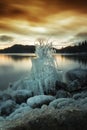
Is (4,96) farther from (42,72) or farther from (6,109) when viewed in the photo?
(42,72)

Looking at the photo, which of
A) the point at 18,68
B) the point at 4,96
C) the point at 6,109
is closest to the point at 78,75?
the point at 4,96

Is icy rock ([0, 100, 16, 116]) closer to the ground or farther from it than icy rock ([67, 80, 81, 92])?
farther from it

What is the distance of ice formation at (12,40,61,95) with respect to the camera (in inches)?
701

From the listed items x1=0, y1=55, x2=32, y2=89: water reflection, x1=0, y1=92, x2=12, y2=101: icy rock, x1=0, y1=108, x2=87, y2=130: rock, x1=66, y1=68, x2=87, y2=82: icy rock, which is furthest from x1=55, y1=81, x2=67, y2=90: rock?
x1=0, y1=108, x2=87, y2=130: rock

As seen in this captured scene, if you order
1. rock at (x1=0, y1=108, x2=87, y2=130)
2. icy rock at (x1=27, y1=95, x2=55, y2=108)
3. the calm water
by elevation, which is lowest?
the calm water

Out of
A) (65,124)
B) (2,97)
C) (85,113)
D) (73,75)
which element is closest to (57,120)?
(65,124)

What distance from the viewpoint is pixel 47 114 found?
244 inches

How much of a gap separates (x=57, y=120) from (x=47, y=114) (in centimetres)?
27

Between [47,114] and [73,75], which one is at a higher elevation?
[47,114]

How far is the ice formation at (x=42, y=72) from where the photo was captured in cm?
1781

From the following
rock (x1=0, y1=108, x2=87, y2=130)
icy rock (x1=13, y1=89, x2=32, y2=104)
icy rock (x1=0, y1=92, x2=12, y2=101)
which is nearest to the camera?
rock (x1=0, y1=108, x2=87, y2=130)

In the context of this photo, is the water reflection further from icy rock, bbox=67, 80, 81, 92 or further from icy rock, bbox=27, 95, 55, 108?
icy rock, bbox=27, 95, 55, 108

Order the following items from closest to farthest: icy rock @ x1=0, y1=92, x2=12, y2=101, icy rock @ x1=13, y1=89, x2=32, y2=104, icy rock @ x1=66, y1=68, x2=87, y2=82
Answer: icy rock @ x1=13, y1=89, x2=32, y2=104
icy rock @ x1=0, y1=92, x2=12, y2=101
icy rock @ x1=66, y1=68, x2=87, y2=82

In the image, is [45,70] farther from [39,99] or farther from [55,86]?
[39,99]
